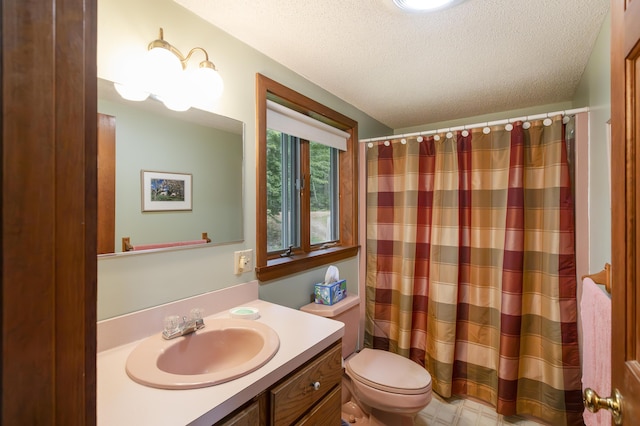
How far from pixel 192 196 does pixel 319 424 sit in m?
1.03

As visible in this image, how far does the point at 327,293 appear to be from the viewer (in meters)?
1.77

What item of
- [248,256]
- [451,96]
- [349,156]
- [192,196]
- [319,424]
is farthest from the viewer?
[349,156]

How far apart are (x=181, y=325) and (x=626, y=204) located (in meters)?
1.34

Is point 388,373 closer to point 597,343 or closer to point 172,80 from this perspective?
point 597,343

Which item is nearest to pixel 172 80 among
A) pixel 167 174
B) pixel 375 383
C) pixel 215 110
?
pixel 215 110

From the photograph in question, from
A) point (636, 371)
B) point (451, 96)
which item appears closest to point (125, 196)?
point (636, 371)

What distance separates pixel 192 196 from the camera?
4.07 feet

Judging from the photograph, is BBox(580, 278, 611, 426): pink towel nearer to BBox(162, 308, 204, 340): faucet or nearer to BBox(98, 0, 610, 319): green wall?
BBox(98, 0, 610, 319): green wall

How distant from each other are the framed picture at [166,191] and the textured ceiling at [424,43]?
719mm

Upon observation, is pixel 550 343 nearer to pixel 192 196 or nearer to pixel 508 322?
pixel 508 322

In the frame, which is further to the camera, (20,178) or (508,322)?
(508,322)

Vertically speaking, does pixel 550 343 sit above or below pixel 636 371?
below

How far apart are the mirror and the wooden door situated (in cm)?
131

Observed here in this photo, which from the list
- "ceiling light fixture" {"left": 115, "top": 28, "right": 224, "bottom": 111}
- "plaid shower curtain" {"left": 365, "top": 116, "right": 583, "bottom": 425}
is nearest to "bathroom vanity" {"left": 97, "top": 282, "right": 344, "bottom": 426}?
"ceiling light fixture" {"left": 115, "top": 28, "right": 224, "bottom": 111}
